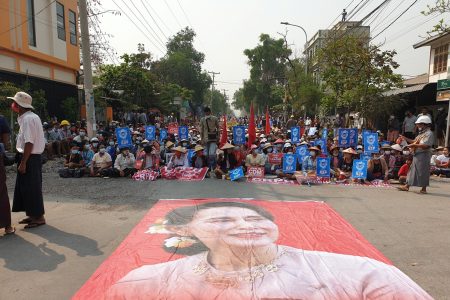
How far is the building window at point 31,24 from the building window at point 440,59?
58.6ft

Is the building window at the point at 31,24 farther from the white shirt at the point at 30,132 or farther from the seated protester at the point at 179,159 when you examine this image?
the white shirt at the point at 30,132

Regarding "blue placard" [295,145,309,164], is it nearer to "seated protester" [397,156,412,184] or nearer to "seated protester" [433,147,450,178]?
"seated protester" [397,156,412,184]

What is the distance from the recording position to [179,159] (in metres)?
9.17

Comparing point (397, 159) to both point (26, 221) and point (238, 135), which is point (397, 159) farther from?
point (26, 221)

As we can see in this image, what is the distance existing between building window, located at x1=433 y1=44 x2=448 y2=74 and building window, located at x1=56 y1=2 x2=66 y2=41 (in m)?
17.8

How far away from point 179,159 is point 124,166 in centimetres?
132

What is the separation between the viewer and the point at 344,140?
1015 cm

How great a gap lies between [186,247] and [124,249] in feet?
2.21

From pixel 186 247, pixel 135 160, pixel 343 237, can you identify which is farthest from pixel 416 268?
pixel 135 160

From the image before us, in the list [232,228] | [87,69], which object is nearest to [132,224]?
[232,228]

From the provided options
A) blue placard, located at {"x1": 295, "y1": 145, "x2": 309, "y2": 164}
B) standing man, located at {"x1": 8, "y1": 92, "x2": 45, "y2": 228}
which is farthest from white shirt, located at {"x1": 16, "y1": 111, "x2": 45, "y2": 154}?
blue placard, located at {"x1": 295, "y1": 145, "x2": 309, "y2": 164}

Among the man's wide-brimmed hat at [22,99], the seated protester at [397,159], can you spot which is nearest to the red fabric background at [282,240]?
the man's wide-brimmed hat at [22,99]

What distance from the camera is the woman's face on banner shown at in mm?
3900

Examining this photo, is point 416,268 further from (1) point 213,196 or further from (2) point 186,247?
(1) point 213,196
